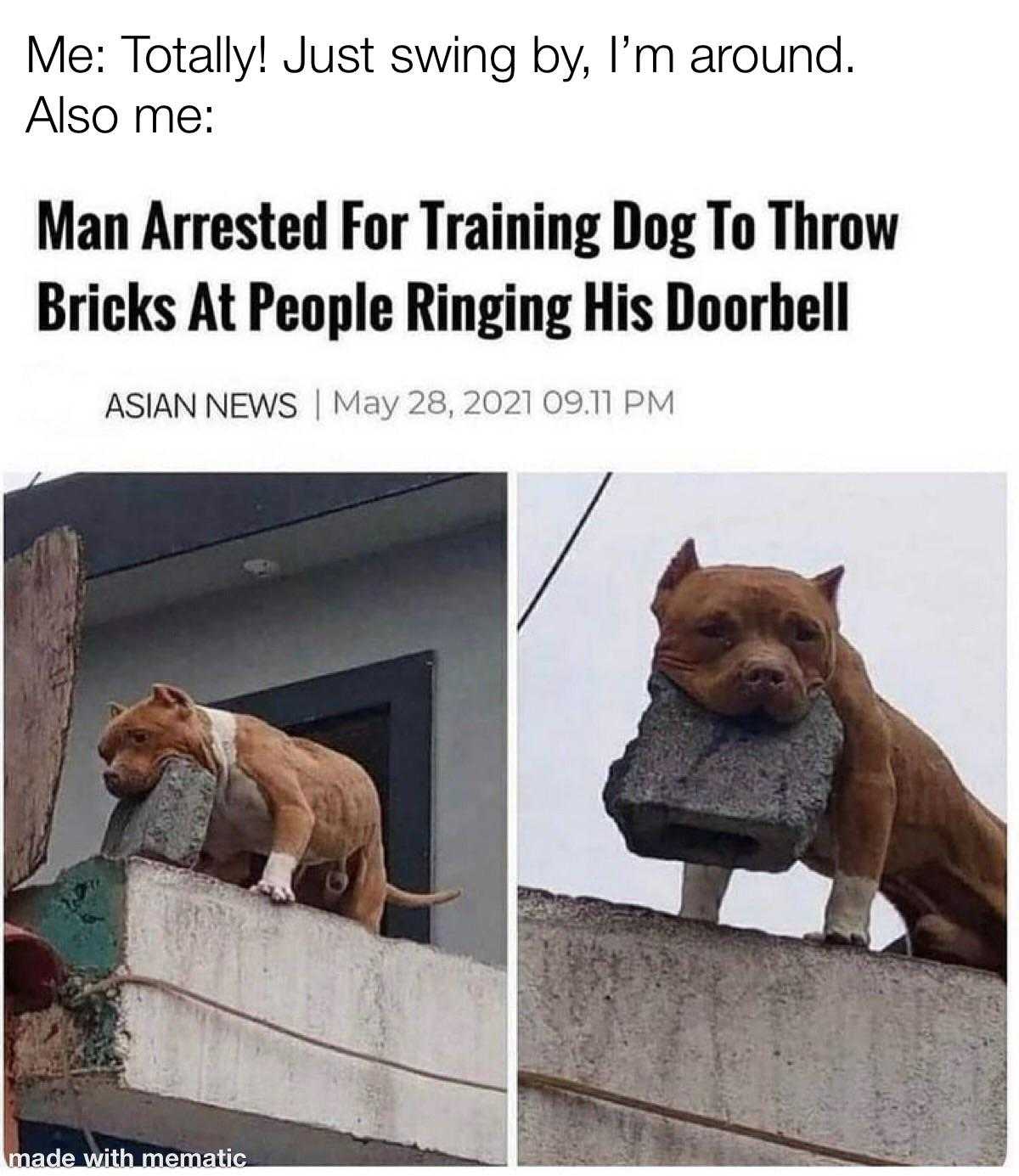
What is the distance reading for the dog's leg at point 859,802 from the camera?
10.6 meters

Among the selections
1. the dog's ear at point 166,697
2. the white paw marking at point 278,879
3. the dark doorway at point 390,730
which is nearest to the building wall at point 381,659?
the dark doorway at point 390,730

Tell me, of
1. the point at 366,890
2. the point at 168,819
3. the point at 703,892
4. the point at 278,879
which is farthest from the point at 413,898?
the point at 703,892

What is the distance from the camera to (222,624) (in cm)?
1166

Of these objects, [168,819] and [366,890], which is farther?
[366,890]

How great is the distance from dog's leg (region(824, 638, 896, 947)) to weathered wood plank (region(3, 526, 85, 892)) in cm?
198

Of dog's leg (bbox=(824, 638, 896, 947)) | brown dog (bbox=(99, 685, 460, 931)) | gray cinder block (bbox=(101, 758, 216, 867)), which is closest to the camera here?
dog's leg (bbox=(824, 638, 896, 947))

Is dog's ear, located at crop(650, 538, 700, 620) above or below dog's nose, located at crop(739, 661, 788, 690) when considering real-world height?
above

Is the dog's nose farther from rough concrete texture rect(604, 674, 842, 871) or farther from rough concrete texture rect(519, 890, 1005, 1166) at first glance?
rough concrete texture rect(519, 890, 1005, 1166)

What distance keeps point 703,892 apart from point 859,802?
46 centimetres

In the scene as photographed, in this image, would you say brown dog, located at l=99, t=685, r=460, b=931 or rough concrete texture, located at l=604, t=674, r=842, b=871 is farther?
brown dog, located at l=99, t=685, r=460, b=931

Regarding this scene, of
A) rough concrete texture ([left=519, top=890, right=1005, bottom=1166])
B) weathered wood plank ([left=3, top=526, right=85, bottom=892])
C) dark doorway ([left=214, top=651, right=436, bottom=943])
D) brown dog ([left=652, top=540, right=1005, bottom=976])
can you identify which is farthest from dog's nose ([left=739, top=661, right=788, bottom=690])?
weathered wood plank ([left=3, top=526, right=85, bottom=892])

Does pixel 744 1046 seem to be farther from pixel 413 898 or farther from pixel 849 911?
pixel 413 898

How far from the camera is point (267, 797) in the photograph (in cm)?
1110

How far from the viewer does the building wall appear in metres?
11.1
